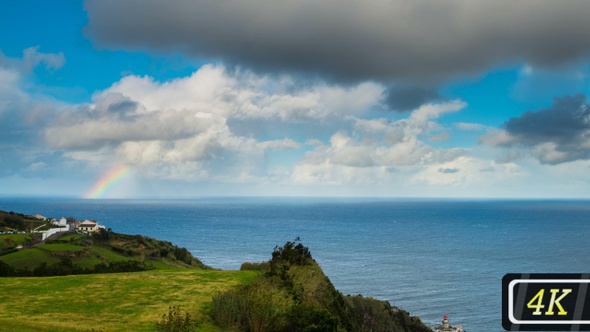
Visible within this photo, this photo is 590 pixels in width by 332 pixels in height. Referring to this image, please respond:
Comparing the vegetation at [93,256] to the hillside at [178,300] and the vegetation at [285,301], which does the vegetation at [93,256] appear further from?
the vegetation at [285,301]

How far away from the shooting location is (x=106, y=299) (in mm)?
31719

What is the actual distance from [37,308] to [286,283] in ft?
57.5

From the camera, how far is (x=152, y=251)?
324ft

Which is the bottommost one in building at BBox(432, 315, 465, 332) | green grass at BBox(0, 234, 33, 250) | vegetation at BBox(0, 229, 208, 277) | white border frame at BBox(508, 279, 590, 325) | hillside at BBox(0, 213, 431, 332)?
building at BBox(432, 315, 465, 332)

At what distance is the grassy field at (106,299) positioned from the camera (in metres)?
25.5

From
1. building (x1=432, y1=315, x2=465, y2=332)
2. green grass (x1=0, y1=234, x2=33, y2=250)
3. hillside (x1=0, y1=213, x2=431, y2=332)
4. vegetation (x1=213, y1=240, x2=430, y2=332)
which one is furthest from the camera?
green grass (x1=0, y1=234, x2=33, y2=250)

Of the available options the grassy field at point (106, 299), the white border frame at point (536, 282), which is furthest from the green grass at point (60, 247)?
the white border frame at point (536, 282)

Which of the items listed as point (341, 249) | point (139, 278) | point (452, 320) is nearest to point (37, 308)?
point (139, 278)

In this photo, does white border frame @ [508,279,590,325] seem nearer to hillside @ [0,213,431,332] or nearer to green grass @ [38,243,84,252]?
hillside @ [0,213,431,332]

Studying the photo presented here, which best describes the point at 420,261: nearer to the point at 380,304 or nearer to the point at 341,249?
the point at 341,249

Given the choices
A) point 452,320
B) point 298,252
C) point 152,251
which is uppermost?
point 298,252

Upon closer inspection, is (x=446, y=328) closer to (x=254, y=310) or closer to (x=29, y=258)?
(x=254, y=310)

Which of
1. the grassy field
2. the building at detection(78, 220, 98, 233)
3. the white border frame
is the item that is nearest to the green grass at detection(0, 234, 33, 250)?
the building at detection(78, 220, 98, 233)

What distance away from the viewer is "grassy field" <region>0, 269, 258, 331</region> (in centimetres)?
2555
